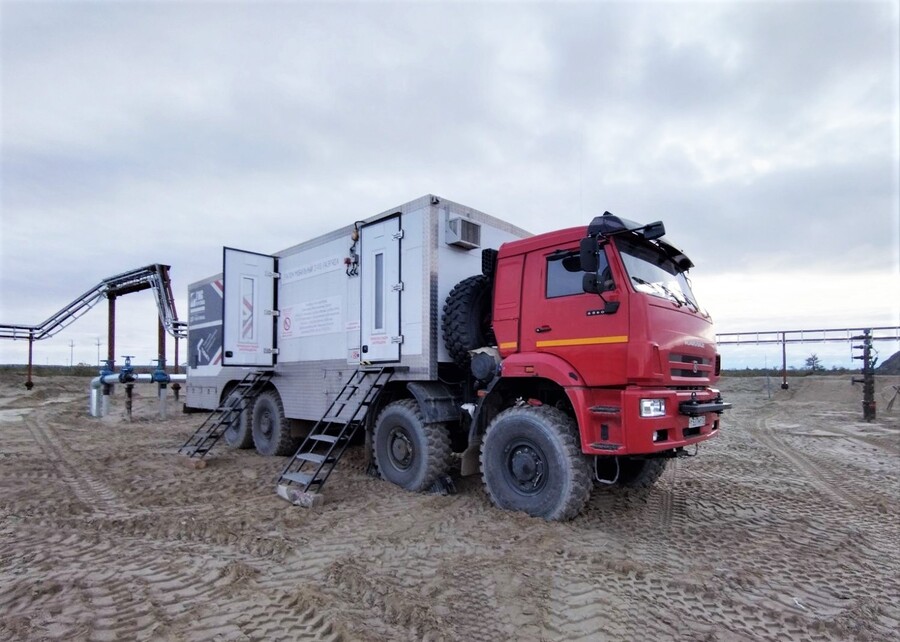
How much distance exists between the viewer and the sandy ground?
128 inches

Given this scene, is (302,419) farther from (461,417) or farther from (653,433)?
(653,433)

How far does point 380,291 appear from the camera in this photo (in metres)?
7.18

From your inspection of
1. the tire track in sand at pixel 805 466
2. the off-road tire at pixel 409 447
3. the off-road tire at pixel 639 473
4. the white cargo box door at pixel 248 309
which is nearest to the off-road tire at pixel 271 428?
the white cargo box door at pixel 248 309

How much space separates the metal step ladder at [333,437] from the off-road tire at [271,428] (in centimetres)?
88

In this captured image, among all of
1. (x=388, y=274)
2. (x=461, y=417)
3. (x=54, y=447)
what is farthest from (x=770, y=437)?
(x=54, y=447)

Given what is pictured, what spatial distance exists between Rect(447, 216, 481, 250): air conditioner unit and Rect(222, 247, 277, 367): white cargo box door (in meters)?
4.05

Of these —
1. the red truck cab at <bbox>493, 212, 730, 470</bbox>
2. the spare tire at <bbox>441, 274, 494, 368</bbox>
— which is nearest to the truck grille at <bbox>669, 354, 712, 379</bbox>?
the red truck cab at <bbox>493, 212, 730, 470</bbox>

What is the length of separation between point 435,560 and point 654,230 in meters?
3.55

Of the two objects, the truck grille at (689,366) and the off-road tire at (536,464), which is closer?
the off-road tire at (536,464)

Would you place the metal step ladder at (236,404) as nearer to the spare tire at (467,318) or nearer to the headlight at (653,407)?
the spare tire at (467,318)

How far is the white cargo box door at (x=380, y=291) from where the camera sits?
6906mm

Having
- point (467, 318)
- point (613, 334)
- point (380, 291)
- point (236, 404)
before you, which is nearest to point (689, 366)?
point (613, 334)

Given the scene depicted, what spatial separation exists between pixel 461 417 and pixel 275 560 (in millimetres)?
2899

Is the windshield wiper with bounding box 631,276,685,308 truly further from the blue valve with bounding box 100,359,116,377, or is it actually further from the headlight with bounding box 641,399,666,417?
the blue valve with bounding box 100,359,116,377
